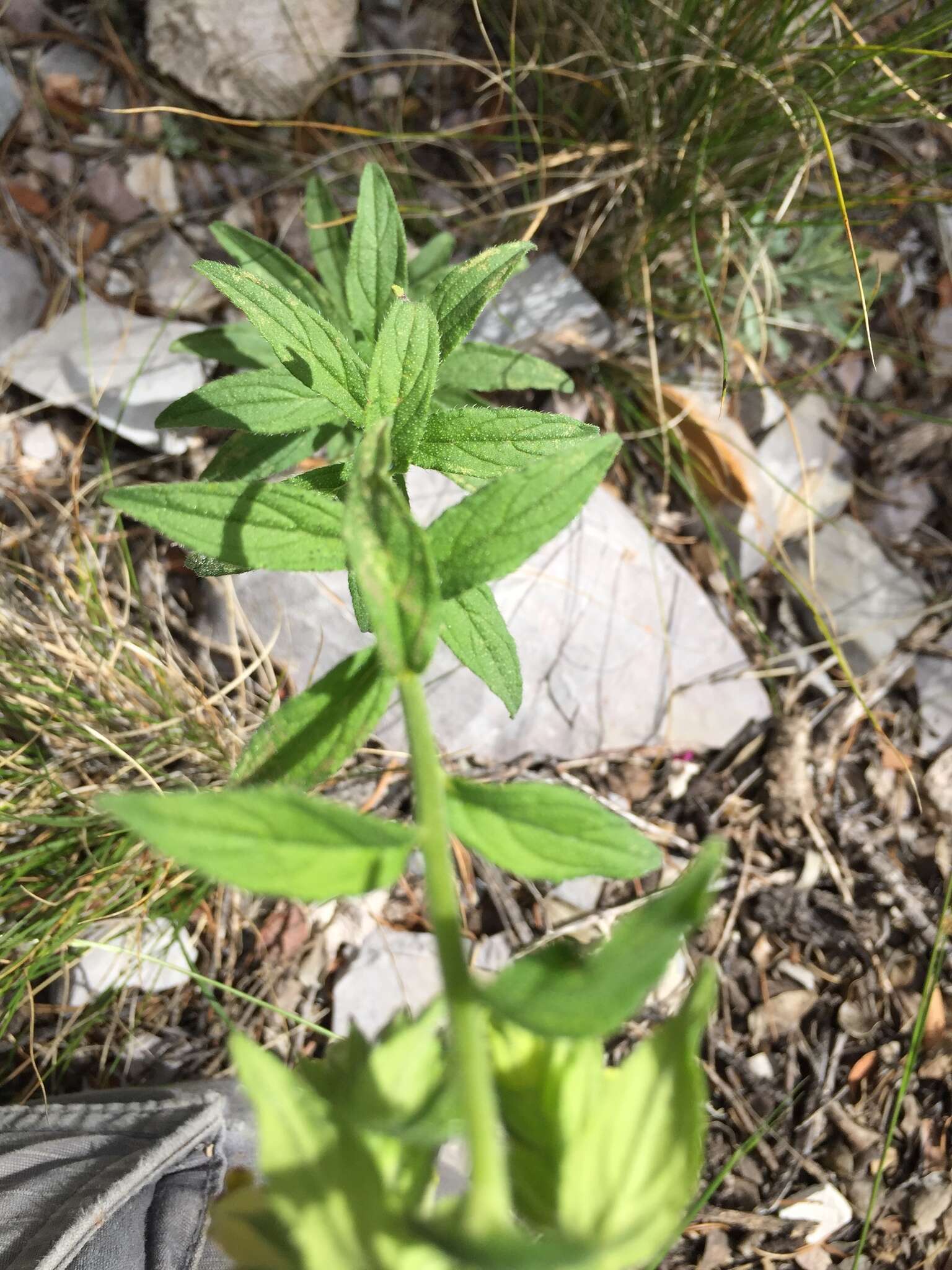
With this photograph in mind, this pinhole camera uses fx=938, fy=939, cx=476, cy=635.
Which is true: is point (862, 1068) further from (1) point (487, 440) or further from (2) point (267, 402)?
(2) point (267, 402)

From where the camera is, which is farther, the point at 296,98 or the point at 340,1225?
the point at 296,98

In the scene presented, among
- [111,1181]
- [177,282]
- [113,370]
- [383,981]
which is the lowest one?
[383,981]

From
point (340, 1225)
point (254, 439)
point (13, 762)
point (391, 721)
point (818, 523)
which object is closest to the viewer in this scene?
point (340, 1225)

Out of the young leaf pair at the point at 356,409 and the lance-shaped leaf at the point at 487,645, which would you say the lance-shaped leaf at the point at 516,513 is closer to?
the young leaf pair at the point at 356,409

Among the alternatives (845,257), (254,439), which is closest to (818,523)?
(845,257)

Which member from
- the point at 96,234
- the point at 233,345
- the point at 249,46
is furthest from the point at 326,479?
the point at 249,46

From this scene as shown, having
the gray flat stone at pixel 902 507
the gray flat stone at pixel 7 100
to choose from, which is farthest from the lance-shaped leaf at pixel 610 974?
the gray flat stone at pixel 7 100

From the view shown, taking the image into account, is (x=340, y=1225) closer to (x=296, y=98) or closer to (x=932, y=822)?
(x=932, y=822)
